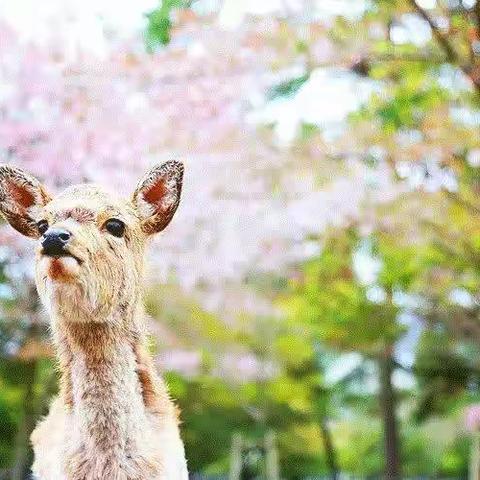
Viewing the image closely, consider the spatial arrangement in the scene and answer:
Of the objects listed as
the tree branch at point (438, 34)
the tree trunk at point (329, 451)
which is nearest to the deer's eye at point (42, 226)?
the tree branch at point (438, 34)

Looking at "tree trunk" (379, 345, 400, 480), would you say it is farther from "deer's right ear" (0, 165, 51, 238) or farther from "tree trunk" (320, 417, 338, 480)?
"deer's right ear" (0, 165, 51, 238)

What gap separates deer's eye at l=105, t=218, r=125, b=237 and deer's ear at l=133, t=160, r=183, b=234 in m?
0.06

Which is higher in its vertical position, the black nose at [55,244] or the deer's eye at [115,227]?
the deer's eye at [115,227]

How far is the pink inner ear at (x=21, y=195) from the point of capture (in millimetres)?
1162

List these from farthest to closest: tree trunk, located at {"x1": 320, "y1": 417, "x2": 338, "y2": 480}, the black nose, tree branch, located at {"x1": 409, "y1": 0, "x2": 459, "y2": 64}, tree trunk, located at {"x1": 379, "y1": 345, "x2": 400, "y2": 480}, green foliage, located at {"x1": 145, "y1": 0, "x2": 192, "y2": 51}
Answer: tree trunk, located at {"x1": 320, "y1": 417, "x2": 338, "y2": 480}, tree trunk, located at {"x1": 379, "y1": 345, "x2": 400, "y2": 480}, tree branch, located at {"x1": 409, "y1": 0, "x2": 459, "y2": 64}, green foliage, located at {"x1": 145, "y1": 0, "x2": 192, "y2": 51}, the black nose

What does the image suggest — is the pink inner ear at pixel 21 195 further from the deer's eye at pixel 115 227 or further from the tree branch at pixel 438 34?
the tree branch at pixel 438 34

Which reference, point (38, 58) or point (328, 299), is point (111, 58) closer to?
point (38, 58)

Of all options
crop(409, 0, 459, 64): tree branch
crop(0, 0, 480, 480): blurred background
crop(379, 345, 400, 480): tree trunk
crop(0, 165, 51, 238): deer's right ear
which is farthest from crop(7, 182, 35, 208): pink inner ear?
crop(379, 345, 400, 480): tree trunk

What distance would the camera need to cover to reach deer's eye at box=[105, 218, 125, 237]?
111 centimetres

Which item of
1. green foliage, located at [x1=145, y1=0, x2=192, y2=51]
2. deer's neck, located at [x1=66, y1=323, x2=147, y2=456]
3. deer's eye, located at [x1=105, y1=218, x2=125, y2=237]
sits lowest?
deer's neck, located at [x1=66, y1=323, x2=147, y2=456]

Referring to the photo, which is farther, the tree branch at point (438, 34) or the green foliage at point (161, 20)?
the tree branch at point (438, 34)

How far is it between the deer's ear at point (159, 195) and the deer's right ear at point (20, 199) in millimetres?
131

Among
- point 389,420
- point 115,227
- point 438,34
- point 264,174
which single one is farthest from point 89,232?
point 389,420

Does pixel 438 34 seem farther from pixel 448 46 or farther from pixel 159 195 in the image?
pixel 159 195
